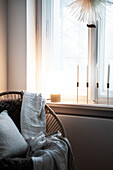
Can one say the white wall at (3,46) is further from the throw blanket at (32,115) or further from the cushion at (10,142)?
the cushion at (10,142)

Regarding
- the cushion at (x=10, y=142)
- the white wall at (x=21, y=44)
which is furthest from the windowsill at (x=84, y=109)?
the cushion at (x=10, y=142)

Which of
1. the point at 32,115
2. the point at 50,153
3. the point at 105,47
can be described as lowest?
the point at 50,153

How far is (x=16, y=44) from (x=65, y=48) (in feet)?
1.65

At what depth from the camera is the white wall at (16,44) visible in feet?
7.50

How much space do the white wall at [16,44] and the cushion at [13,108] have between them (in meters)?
0.33

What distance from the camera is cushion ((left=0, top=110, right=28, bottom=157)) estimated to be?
154cm

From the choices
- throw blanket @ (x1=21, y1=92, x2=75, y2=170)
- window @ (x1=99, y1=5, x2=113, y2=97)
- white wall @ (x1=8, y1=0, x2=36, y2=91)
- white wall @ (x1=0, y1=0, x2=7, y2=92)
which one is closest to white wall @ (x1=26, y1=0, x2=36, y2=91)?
white wall @ (x1=8, y1=0, x2=36, y2=91)

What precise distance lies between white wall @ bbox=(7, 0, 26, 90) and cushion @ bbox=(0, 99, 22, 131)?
33 cm

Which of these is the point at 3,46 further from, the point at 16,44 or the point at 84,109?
the point at 84,109

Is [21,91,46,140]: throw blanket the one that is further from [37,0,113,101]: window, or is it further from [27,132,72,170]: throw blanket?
[37,0,113,101]: window

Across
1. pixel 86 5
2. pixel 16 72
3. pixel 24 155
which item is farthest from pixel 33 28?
pixel 24 155

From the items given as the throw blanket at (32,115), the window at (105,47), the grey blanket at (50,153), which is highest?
the window at (105,47)

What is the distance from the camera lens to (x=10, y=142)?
1.58m

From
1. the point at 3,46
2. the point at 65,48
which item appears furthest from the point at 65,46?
the point at 3,46
